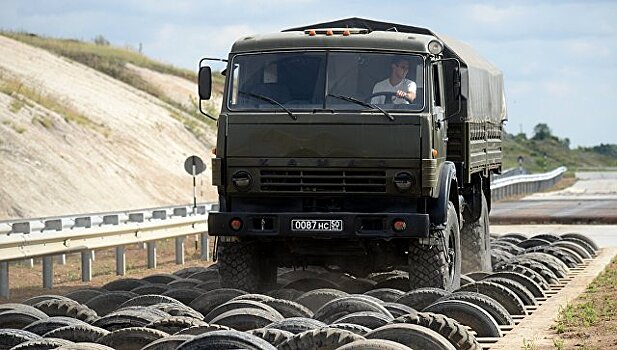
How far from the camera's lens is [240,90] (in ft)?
58.0

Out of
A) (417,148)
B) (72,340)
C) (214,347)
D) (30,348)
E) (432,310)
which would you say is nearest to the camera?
(214,347)

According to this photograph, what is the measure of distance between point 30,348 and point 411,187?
6733 mm

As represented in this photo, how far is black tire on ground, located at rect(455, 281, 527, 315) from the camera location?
53.6 feet

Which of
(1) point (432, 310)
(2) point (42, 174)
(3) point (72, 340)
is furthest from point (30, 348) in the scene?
(2) point (42, 174)

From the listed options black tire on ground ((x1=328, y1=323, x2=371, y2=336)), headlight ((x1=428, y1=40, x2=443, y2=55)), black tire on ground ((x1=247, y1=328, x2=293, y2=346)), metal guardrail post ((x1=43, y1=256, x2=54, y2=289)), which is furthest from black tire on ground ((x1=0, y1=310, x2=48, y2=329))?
metal guardrail post ((x1=43, y1=256, x2=54, y2=289))

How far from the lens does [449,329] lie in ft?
40.8

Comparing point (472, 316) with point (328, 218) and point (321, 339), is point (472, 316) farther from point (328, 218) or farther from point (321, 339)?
point (328, 218)

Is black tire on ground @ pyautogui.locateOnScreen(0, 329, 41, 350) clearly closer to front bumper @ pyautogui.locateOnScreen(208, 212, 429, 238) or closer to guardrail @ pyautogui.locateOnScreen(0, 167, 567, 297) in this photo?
front bumper @ pyautogui.locateOnScreen(208, 212, 429, 238)

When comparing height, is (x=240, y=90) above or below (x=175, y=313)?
above

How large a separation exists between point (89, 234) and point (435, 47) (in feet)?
26.3

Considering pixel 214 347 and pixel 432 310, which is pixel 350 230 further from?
pixel 214 347

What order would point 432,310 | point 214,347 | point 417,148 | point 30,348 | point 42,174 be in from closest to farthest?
point 214,347 < point 30,348 < point 432,310 < point 417,148 < point 42,174

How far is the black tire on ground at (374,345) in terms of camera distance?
10.4 m

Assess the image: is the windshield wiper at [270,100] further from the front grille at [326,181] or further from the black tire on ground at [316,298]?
the black tire on ground at [316,298]
